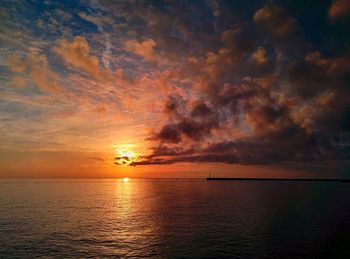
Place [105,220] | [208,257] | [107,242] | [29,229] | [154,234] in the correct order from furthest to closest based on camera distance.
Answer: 1. [105,220]
2. [29,229]
3. [154,234]
4. [107,242]
5. [208,257]

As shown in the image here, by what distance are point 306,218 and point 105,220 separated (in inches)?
1921

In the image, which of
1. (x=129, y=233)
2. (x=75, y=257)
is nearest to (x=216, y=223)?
(x=129, y=233)

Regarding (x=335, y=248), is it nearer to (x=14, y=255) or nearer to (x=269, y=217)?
(x=269, y=217)

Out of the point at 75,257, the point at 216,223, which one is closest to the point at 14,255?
the point at 75,257

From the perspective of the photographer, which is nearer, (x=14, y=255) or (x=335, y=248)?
(x=14, y=255)

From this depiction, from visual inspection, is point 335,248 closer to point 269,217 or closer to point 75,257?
point 269,217

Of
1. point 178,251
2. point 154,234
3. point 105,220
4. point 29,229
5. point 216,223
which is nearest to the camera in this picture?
point 178,251

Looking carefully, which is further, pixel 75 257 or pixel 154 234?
pixel 154 234

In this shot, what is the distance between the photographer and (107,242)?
44.0 meters

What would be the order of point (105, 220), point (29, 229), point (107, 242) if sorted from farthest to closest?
point (105, 220)
point (29, 229)
point (107, 242)

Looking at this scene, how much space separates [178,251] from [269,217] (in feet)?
118

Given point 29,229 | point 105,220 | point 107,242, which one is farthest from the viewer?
point 105,220

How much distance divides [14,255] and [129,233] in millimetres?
19266

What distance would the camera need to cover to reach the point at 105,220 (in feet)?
211
